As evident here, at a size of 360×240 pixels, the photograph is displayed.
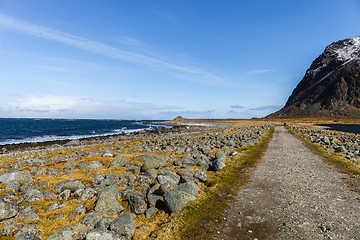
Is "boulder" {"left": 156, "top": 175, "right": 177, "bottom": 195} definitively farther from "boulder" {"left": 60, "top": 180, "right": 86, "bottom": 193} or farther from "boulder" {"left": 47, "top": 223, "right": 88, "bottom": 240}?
"boulder" {"left": 60, "top": 180, "right": 86, "bottom": 193}

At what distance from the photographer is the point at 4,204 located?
315 inches

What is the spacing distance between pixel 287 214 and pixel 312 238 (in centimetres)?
165

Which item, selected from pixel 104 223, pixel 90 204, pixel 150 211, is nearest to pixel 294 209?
pixel 150 211

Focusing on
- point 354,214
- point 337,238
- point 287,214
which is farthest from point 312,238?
point 354,214

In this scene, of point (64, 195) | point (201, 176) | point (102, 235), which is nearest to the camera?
point (102, 235)

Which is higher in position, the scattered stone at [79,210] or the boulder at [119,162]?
the boulder at [119,162]

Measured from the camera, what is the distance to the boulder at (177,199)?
342 inches

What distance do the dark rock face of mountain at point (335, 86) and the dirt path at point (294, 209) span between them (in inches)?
6449

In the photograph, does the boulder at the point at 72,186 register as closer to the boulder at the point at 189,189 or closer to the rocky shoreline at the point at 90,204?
the rocky shoreline at the point at 90,204

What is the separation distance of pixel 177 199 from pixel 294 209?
550 centimetres

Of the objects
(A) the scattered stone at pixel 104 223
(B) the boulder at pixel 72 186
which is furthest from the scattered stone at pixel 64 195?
(A) the scattered stone at pixel 104 223

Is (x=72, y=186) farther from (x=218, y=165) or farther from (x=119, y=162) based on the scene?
(x=218, y=165)

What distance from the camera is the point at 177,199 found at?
9.01m

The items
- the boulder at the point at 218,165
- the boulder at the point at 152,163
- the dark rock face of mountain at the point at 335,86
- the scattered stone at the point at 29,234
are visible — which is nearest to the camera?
the scattered stone at the point at 29,234
